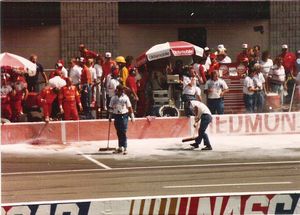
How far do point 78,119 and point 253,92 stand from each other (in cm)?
498

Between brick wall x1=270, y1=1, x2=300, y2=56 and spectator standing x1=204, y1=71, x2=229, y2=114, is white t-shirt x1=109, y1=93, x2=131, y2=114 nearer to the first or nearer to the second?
spectator standing x1=204, y1=71, x2=229, y2=114

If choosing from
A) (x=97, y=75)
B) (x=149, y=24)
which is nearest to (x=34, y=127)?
(x=97, y=75)

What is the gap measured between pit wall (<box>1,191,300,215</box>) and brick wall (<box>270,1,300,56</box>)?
18.4m

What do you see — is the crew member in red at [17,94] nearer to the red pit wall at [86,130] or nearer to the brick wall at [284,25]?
→ the red pit wall at [86,130]

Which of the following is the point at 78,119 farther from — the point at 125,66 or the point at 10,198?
the point at 10,198

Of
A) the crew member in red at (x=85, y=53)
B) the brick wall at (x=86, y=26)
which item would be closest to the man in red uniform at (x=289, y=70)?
the crew member in red at (x=85, y=53)

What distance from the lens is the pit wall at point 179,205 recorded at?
7145 mm

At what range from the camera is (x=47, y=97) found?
747 inches

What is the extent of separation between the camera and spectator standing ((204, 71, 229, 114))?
65.1 ft

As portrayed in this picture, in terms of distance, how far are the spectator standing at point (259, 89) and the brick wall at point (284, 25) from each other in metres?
5.10

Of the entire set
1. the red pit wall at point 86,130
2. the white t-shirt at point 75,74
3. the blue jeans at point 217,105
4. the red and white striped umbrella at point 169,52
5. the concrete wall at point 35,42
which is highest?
the concrete wall at point 35,42

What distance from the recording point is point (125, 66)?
20266mm

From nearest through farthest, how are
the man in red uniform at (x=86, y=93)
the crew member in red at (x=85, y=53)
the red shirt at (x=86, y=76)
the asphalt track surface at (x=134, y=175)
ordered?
the asphalt track surface at (x=134, y=175), the red shirt at (x=86, y=76), the man in red uniform at (x=86, y=93), the crew member in red at (x=85, y=53)

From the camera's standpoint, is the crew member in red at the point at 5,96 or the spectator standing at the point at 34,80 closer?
the crew member in red at the point at 5,96
